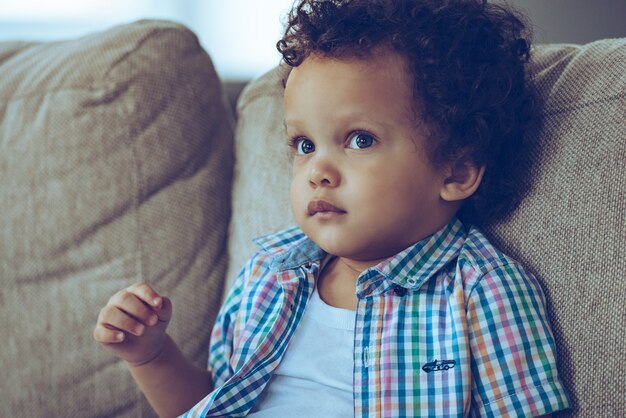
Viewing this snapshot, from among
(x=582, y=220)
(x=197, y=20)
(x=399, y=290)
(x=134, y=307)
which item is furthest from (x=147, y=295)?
(x=197, y=20)

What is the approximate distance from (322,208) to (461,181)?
0.19m

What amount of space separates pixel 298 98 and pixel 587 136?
0.36 m

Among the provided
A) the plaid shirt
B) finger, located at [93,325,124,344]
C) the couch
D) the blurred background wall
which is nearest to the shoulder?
the plaid shirt

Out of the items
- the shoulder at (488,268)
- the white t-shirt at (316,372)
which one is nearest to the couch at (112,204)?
the white t-shirt at (316,372)

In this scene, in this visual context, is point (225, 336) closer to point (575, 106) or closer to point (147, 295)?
point (147, 295)

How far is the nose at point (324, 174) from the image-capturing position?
898 millimetres

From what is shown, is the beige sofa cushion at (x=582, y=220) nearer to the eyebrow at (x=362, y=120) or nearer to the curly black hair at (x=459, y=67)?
the curly black hair at (x=459, y=67)

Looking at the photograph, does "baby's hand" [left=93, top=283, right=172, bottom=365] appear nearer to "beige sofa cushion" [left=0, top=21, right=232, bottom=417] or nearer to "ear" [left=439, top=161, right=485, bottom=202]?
"beige sofa cushion" [left=0, top=21, right=232, bottom=417]

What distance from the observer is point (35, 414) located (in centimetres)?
126

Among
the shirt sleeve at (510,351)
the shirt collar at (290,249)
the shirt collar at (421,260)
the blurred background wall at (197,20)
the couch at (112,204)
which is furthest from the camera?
the blurred background wall at (197,20)

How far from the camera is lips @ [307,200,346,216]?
91 cm

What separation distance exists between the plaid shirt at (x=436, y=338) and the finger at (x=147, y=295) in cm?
14

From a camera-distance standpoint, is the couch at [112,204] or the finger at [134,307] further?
the couch at [112,204]

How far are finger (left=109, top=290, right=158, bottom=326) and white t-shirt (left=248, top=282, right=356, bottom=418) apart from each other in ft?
0.60
